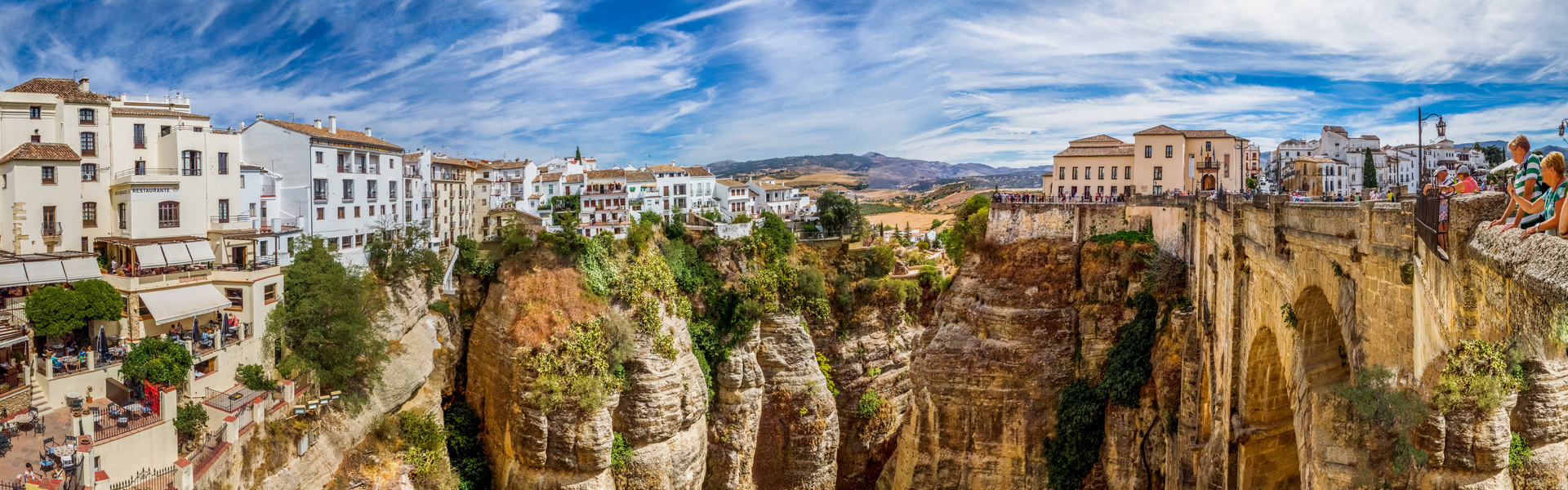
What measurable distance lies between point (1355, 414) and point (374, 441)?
82.0ft

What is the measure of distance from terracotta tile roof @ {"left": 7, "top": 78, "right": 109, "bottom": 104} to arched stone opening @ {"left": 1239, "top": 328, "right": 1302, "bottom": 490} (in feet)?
104

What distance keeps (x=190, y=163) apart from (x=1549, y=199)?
101ft

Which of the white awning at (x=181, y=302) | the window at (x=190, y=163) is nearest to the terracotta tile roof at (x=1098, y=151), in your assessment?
the white awning at (x=181, y=302)

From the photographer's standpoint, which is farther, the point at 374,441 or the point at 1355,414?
the point at 374,441

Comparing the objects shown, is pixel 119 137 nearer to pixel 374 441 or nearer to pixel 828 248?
pixel 374 441

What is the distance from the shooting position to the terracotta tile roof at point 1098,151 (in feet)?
120

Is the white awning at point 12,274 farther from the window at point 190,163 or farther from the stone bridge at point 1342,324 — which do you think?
the stone bridge at point 1342,324

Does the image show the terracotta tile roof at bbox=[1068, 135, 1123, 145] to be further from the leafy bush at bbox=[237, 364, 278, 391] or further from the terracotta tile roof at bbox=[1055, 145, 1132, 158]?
the leafy bush at bbox=[237, 364, 278, 391]

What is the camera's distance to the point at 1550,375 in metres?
6.07

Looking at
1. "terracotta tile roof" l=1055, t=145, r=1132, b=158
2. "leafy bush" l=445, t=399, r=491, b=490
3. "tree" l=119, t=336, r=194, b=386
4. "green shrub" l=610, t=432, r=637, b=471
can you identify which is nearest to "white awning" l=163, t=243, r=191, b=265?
"tree" l=119, t=336, r=194, b=386

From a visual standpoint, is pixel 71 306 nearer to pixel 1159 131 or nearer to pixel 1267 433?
pixel 1267 433

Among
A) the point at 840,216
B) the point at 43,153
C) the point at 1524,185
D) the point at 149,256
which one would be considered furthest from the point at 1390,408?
the point at 840,216

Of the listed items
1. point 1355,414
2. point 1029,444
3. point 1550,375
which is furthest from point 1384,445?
point 1029,444

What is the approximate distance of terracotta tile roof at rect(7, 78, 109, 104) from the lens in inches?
978
